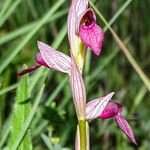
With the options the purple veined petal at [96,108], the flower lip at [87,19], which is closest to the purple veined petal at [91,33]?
the flower lip at [87,19]

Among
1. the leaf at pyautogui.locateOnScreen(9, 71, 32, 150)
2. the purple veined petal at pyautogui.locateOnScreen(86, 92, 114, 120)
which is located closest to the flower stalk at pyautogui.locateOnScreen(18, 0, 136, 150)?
the purple veined petal at pyautogui.locateOnScreen(86, 92, 114, 120)

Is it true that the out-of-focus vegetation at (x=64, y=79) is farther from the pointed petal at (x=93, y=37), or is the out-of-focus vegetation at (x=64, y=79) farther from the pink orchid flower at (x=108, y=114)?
the pointed petal at (x=93, y=37)

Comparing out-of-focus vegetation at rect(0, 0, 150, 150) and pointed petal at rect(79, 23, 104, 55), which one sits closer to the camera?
pointed petal at rect(79, 23, 104, 55)

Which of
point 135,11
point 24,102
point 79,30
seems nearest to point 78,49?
point 79,30

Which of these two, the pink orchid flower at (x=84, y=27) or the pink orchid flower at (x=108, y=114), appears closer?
the pink orchid flower at (x=84, y=27)

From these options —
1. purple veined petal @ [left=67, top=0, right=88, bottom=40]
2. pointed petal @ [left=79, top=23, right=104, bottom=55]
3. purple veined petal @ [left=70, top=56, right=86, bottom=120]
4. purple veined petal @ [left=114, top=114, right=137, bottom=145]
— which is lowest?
purple veined petal @ [left=114, top=114, right=137, bottom=145]

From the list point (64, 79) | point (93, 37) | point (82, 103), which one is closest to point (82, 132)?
point (82, 103)

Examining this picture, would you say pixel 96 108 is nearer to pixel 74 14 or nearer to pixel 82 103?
pixel 82 103

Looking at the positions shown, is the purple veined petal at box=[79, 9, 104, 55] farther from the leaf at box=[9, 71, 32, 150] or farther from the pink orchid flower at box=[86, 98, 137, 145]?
the leaf at box=[9, 71, 32, 150]
